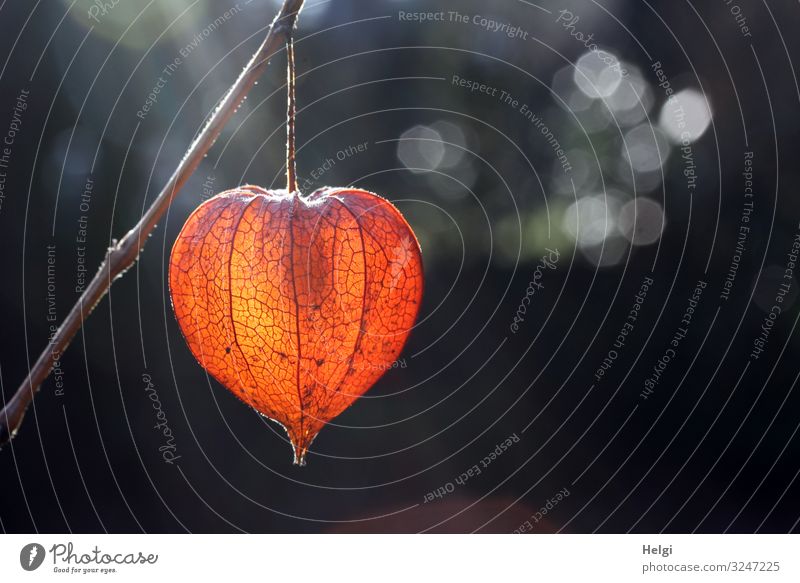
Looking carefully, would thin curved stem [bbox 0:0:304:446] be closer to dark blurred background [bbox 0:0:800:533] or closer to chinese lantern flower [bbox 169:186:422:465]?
chinese lantern flower [bbox 169:186:422:465]

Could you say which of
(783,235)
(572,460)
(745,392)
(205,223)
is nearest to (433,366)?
(572,460)

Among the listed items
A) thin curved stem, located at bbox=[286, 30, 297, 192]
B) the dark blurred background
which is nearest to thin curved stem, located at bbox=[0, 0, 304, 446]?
thin curved stem, located at bbox=[286, 30, 297, 192]

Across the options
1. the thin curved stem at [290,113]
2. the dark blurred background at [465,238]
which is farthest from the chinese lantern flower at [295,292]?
the dark blurred background at [465,238]

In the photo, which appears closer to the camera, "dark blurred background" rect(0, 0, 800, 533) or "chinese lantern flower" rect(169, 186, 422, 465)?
"chinese lantern flower" rect(169, 186, 422, 465)

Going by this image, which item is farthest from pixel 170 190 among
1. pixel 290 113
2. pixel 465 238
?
pixel 465 238

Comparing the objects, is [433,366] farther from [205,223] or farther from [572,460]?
[205,223]

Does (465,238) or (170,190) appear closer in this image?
(170,190)

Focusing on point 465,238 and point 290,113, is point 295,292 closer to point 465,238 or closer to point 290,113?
point 290,113
